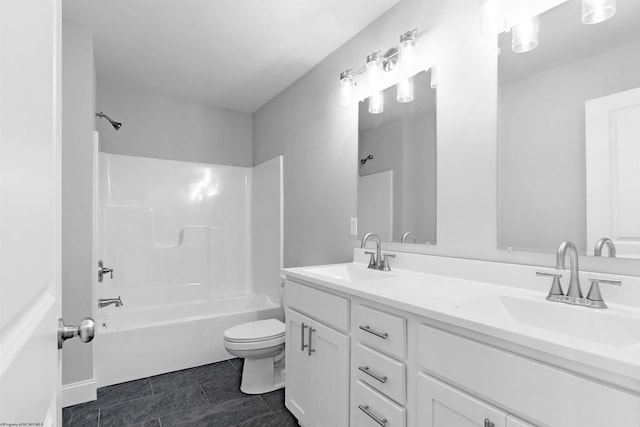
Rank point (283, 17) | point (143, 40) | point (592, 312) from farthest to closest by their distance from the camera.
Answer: point (143, 40) < point (283, 17) < point (592, 312)

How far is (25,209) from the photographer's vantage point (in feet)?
1.12

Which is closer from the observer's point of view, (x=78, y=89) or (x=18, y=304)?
(x=18, y=304)

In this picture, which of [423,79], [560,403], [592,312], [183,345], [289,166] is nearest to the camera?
[560,403]

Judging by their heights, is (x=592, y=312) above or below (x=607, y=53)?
below

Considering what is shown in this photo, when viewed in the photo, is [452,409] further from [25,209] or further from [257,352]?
[257,352]

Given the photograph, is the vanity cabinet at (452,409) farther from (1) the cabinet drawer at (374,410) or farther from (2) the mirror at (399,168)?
(2) the mirror at (399,168)

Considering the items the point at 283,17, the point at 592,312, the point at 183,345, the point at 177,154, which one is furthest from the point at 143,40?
the point at 592,312

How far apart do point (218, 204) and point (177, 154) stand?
0.66 metres

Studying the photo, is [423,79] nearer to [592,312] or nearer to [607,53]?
[607,53]

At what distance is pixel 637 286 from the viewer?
3.56ft

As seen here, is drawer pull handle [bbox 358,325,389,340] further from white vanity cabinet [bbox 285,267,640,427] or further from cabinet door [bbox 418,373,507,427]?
cabinet door [bbox 418,373,507,427]

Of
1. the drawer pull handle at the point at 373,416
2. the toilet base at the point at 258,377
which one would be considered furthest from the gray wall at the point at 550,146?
the toilet base at the point at 258,377

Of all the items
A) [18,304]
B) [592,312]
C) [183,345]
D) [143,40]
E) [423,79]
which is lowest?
[183,345]

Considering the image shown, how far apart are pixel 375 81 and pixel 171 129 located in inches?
90.4
